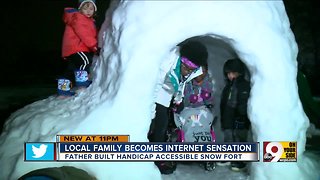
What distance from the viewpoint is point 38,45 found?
13055mm

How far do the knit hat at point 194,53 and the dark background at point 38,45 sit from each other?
7.10 m

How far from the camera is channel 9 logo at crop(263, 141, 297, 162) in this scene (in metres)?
3.08

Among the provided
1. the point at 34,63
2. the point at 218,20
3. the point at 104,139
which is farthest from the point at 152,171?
the point at 34,63

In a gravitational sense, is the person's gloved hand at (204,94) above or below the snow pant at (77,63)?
below

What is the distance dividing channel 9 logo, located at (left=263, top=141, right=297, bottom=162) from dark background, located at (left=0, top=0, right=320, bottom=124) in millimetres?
7891

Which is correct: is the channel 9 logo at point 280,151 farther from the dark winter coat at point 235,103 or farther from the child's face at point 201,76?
the child's face at point 201,76

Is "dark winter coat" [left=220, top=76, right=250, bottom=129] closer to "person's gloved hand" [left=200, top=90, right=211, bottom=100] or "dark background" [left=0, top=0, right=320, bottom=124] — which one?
"person's gloved hand" [left=200, top=90, right=211, bottom=100]

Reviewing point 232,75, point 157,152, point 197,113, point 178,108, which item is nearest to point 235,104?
point 232,75

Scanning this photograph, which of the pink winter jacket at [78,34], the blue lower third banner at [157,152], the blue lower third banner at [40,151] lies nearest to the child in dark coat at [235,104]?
the blue lower third banner at [157,152]

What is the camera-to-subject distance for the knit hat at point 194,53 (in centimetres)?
397

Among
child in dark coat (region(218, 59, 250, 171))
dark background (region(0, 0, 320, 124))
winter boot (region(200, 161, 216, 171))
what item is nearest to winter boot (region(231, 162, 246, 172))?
child in dark coat (region(218, 59, 250, 171))

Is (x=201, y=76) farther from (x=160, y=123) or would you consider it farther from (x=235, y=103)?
(x=160, y=123)

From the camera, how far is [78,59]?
4039mm

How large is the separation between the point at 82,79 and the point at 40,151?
108 centimetres
